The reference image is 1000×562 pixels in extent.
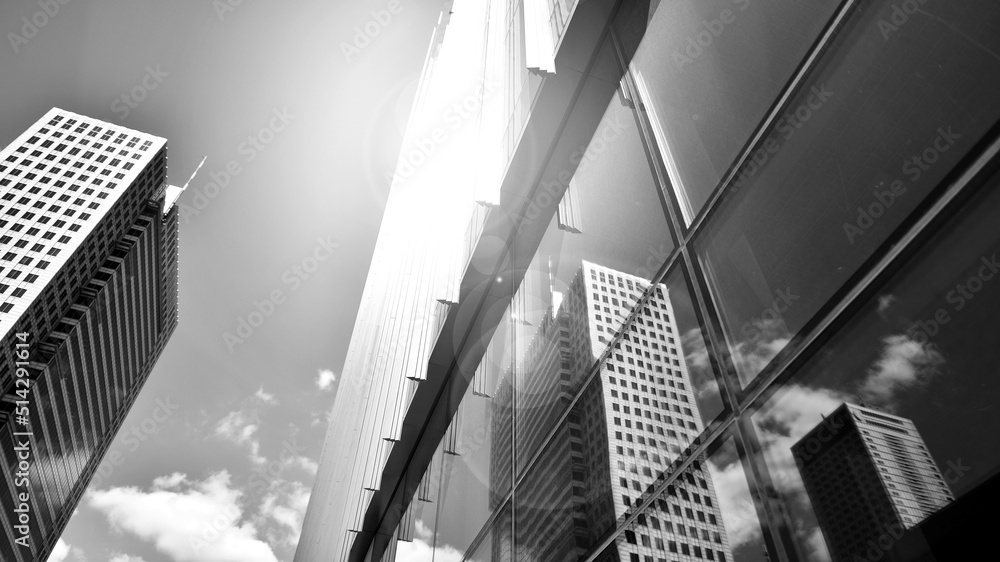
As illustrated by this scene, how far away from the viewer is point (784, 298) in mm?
3436

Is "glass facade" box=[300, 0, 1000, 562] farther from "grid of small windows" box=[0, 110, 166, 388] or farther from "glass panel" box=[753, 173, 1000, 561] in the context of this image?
"grid of small windows" box=[0, 110, 166, 388]

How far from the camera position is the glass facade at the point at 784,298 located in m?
2.55

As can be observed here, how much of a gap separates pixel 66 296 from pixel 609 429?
382 ft

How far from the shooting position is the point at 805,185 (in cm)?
353

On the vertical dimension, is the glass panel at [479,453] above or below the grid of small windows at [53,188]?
below

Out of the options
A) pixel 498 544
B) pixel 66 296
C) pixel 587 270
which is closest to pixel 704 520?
pixel 587 270

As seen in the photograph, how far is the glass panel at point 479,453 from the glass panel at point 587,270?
619 mm

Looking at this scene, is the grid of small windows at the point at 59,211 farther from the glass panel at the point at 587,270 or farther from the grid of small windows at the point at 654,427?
the grid of small windows at the point at 654,427

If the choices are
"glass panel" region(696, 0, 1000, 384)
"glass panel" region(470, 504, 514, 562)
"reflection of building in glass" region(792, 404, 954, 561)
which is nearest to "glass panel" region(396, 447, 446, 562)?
"glass panel" region(470, 504, 514, 562)

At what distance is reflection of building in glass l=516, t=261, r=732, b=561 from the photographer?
13.0ft

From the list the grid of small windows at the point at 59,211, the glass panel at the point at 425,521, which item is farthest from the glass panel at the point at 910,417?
the grid of small windows at the point at 59,211

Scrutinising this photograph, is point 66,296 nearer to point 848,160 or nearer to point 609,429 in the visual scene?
point 609,429

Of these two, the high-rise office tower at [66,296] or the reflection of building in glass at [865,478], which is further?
the high-rise office tower at [66,296]

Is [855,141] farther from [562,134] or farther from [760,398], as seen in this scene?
[562,134]
